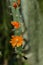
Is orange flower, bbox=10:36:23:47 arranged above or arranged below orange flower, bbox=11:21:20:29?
below

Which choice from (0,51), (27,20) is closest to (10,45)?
(0,51)

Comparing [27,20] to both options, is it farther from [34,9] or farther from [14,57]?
[14,57]

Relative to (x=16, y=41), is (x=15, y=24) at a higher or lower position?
higher

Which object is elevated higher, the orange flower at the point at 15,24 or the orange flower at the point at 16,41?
the orange flower at the point at 15,24

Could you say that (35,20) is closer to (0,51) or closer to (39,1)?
Result: (39,1)

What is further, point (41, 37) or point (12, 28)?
point (12, 28)

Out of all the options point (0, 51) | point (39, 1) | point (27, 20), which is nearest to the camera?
point (39, 1)

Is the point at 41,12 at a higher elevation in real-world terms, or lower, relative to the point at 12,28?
higher

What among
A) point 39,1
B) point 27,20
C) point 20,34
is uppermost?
point 39,1

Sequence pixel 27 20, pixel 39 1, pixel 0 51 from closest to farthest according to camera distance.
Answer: pixel 39 1 → pixel 27 20 → pixel 0 51
